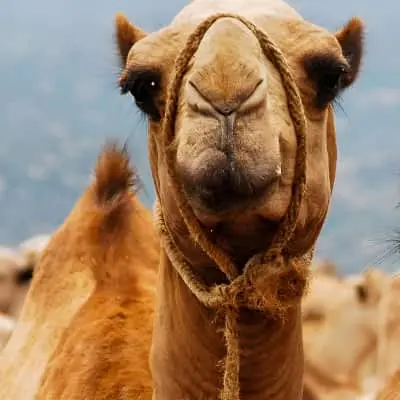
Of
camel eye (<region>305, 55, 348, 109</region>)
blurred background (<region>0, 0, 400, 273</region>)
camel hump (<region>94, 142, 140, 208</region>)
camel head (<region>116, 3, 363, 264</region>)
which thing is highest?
blurred background (<region>0, 0, 400, 273</region>)

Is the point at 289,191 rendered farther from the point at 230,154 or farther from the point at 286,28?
the point at 286,28

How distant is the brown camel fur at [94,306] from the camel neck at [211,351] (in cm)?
37

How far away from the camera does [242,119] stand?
1835 mm

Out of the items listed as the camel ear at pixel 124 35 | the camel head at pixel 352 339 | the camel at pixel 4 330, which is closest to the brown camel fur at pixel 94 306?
the camel ear at pixel 124 35

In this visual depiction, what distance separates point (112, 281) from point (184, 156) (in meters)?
1.41

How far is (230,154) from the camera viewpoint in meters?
1.81

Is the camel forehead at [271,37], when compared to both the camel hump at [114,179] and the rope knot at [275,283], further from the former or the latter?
the camel hump at [114,179]

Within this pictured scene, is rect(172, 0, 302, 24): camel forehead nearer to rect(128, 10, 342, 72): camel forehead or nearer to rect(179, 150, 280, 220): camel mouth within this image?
rect(128, 10, 342, 72): camel forehead

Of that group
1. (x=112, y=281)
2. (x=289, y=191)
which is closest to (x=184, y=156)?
(x=289, y=191)

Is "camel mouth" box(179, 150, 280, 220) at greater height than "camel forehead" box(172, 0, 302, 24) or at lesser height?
lesser

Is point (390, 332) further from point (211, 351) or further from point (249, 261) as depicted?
point (249, 261)

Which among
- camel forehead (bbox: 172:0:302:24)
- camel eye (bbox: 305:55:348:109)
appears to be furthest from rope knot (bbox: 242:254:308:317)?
camel forehead (bbox: 172:0:302:24)

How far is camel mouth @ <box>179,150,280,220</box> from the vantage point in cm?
181

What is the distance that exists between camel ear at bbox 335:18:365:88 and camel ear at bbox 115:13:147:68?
547mm
